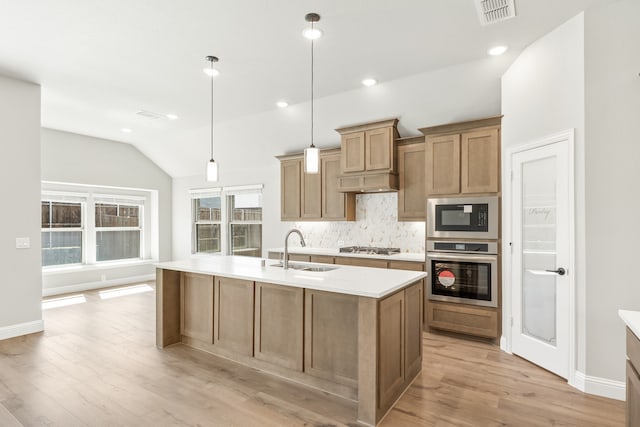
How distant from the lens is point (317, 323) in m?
2.76

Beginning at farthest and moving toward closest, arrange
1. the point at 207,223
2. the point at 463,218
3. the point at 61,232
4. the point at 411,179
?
the point at 207,223, the point at 61,232, the point at 411,179, the point at 463,218

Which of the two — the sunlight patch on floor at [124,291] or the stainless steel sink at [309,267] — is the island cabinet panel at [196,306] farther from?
the sunlight patch on floor at [124,291]

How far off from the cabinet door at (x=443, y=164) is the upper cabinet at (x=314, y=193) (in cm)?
142

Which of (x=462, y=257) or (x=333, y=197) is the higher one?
(x=333, y=197)

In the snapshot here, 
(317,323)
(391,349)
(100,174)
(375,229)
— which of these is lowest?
(391,349)

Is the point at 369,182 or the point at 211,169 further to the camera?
the point at 369,182

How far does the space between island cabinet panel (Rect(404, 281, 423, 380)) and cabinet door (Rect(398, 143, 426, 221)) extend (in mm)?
1666

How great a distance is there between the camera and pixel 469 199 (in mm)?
Result: 3955

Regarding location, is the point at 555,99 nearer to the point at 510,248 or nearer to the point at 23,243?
the point at 510,248

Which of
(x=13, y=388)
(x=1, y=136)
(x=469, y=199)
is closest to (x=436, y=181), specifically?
(x=469, y=199)

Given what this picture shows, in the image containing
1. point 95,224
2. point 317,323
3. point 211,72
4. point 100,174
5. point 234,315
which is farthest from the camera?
point 95,224

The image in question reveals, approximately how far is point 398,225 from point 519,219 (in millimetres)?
1870

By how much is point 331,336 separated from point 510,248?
2181mm

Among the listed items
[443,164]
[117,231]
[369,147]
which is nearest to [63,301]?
[117,231]
